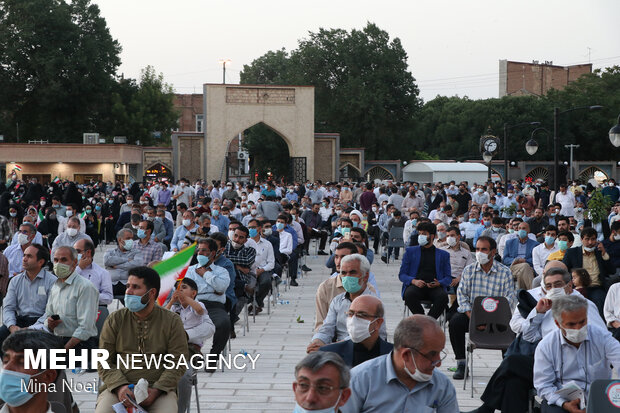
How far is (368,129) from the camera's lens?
61156 millimetres

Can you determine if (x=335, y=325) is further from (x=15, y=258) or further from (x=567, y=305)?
(x=15, y=258)

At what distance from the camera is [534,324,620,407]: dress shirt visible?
614 cm

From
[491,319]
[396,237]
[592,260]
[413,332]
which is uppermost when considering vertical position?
[413,332]

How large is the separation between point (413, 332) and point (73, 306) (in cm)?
474

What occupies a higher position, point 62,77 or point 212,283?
point 62,77

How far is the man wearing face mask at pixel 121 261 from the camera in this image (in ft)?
39.5

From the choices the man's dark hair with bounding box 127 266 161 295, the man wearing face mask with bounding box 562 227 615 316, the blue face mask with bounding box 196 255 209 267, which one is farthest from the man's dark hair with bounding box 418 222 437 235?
the man's dark hair with bounding box 127 266 161 295

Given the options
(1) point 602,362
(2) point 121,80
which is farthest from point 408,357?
(2) point 121,80

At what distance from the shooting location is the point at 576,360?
6.16m

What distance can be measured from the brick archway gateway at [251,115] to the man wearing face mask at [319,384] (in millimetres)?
43712

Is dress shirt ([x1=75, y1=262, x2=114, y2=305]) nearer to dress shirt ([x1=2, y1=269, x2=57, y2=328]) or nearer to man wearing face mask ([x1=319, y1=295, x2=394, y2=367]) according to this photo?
dress shirt ([x1=2, y1=269, x2=57, y2=328])

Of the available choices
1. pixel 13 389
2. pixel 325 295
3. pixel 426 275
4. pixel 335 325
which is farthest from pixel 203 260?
pixel 13 389

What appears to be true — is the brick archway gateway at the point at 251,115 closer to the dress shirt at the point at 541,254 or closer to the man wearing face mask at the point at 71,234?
the man wearing face mask at the point at 71,234

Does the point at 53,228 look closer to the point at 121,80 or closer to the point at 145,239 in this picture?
the point at 145,239
